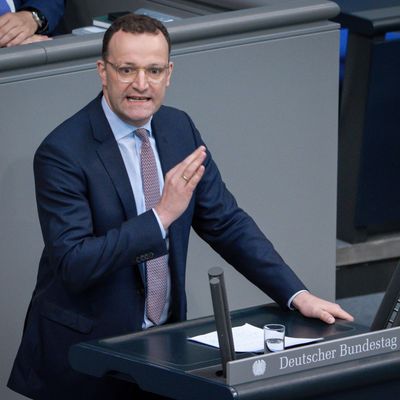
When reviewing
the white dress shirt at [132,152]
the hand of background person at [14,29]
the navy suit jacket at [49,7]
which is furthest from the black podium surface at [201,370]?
the navy suit jacket at [49,7]

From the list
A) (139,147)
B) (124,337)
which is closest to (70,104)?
(139,147)

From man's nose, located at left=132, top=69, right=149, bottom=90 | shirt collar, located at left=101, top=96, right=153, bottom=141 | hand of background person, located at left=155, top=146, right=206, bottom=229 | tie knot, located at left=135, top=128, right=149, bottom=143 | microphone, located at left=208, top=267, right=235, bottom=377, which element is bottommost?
microphone, located at left=208, top=267, right=235, bottom=377

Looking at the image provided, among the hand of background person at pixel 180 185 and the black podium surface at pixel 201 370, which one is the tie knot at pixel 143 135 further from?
the black podium surface at pixel 201 370

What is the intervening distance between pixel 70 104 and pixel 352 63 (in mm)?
1503

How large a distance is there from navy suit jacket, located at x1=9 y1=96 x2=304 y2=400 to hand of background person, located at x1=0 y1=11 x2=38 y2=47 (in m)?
1.12

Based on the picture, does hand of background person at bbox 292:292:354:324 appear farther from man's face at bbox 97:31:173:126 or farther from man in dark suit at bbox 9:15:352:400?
man's face at bbox 97:31:173:126

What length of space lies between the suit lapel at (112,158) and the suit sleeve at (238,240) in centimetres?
21

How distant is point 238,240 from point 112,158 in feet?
1.21

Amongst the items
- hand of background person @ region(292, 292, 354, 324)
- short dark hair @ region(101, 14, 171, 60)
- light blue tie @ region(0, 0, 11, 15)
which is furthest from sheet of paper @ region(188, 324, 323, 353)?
light blue tie @ region(0, 0, 11, 15)

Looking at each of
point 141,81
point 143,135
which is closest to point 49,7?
point 143,135

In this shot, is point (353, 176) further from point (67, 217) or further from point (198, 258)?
point (67, 217)

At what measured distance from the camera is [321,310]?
2744 millimetres

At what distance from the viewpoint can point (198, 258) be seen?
13.2 ft

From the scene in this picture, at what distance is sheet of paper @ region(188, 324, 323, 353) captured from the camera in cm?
252
